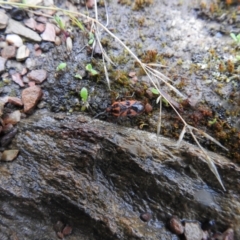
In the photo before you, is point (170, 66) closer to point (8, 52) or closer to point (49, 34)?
point (49, 34)

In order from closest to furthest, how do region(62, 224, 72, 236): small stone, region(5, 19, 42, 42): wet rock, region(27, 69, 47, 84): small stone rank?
region(62, 224, 72, 236): small stone
region(27, 69, 47, 84): small stone
region(5, 19, 42, 42): wet rock

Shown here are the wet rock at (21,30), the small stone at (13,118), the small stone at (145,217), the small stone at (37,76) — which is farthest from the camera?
the wet rock at (21,30)

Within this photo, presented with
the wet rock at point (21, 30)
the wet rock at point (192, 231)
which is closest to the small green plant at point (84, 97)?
the wet rock at point (21, 30)

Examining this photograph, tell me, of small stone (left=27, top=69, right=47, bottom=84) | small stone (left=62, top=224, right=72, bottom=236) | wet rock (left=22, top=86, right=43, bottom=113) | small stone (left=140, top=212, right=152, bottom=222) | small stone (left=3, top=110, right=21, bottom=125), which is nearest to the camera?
→ small stone (left=62, top=224, right=72, bottom=236)

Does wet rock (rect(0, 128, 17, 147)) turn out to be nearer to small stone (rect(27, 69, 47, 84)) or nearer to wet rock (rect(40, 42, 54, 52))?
small stone (rect(27, 69, 47, 84))

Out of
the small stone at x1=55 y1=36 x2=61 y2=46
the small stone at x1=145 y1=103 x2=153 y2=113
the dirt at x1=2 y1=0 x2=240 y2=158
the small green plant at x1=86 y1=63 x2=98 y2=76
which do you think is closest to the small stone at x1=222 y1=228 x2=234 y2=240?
the dirt at x1=2 y1=0 x2=240 y2=158

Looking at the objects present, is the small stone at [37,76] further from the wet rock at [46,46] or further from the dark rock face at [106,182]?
the dark rock face at [106,182]
